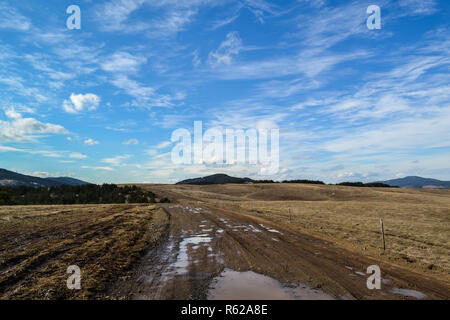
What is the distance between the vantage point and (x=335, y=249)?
12312 mm

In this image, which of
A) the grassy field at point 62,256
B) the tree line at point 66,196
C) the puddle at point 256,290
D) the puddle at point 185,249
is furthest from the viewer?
the tree line at point 66,196

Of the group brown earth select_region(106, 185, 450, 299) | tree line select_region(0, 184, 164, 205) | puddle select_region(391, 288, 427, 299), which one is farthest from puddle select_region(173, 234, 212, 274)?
tree line select_region(0, 184, 164, 205)

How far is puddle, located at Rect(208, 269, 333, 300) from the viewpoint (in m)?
6.66

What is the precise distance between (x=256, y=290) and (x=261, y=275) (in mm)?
1362

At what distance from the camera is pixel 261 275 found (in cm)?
845

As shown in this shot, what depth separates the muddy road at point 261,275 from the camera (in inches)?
270

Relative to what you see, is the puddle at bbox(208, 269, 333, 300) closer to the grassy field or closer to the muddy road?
the muddy road

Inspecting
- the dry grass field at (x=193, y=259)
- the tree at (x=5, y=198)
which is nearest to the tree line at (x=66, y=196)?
the tree at (x=5, y=198)

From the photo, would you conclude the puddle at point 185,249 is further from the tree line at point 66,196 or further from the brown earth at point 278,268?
the tree line at point 66,196

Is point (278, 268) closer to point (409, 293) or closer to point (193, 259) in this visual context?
point (193, 259)

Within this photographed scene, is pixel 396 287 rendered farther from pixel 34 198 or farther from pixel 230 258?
pixel 34 198

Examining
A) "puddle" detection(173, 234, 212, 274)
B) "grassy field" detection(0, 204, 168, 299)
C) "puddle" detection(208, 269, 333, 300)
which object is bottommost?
"puddle" detection(173, 234, 212, 274)
